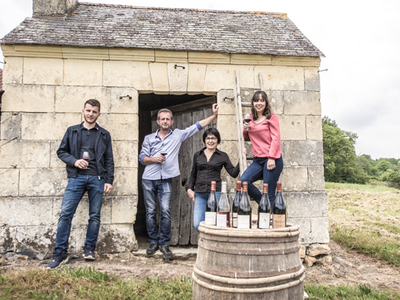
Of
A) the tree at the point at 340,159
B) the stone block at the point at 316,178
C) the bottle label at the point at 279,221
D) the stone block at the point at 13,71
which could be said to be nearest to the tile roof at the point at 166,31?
the stone block at the point at 13,71

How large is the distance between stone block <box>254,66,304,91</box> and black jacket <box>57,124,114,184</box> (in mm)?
2673

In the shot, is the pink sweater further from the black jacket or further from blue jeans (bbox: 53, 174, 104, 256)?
blue jeans (bbox: 53, 174, 104, 256)

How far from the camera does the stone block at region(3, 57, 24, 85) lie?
5062mm

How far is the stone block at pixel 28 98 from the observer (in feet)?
16.5

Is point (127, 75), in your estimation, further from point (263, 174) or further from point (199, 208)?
point (263, 174)

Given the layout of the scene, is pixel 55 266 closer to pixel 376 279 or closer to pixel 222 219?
pixel 222 219

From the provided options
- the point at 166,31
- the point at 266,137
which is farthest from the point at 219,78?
the point at 266,137

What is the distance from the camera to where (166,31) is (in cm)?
576

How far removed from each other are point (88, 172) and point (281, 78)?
3377 millimetres

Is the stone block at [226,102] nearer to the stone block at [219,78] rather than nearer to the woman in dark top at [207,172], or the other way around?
the stone block at [219,78]

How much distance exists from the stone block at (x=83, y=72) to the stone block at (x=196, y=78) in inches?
55.2

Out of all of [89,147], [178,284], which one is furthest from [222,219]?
[89,147]

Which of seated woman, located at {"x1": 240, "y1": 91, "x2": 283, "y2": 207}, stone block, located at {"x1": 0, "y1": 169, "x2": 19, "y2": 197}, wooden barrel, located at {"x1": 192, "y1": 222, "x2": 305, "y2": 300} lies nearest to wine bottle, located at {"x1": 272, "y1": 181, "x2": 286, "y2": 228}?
wooden barrel, located at {"x1": 192, "y1": 222, "x2": 305, "y2": 300}

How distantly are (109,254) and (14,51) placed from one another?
11.1 ft
